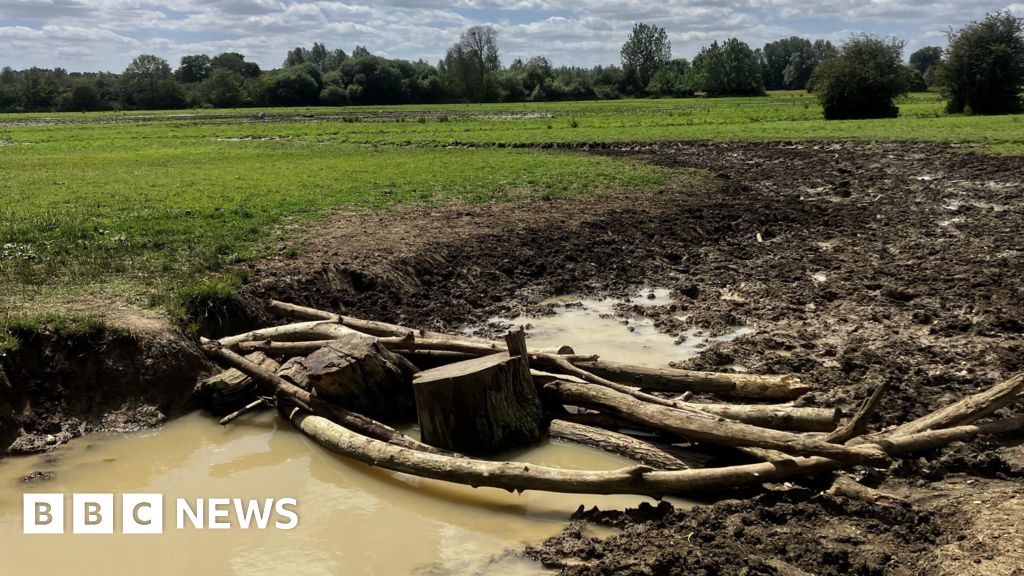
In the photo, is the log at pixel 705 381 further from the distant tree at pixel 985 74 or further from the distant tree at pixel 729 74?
the distant tree at pixel 729 74

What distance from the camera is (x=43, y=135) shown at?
172 feet

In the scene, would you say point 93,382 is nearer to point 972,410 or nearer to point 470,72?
point 972,410

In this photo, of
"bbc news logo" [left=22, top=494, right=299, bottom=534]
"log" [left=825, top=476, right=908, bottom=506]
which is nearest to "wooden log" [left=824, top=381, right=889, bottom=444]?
"log" [left=825, top=476, right=908, bottom=506]

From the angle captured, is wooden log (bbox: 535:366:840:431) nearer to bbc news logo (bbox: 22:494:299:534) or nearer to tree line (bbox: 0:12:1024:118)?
bbc news logo (bbox: 22:494:299:534)

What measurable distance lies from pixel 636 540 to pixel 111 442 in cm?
564

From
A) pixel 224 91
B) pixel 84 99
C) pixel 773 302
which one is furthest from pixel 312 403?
pixel 84 99

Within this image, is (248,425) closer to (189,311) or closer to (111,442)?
(111,442)

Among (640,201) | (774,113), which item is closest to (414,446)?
(640,201)

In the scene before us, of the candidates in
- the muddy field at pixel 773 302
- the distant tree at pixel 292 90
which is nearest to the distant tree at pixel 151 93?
the distant tree at pixel 292 90

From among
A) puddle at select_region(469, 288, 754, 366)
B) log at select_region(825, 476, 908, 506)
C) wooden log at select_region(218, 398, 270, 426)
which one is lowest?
wooden log at select_region(218, 398, 270, 426)

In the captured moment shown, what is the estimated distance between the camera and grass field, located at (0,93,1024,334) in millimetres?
11695

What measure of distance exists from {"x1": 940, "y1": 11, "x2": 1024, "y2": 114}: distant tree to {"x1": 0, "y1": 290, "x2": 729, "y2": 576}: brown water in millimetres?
56649

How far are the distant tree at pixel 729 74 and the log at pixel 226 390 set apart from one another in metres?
124

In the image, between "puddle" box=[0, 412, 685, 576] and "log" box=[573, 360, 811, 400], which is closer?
"puddle" box=[0, 412, 685, 576]
